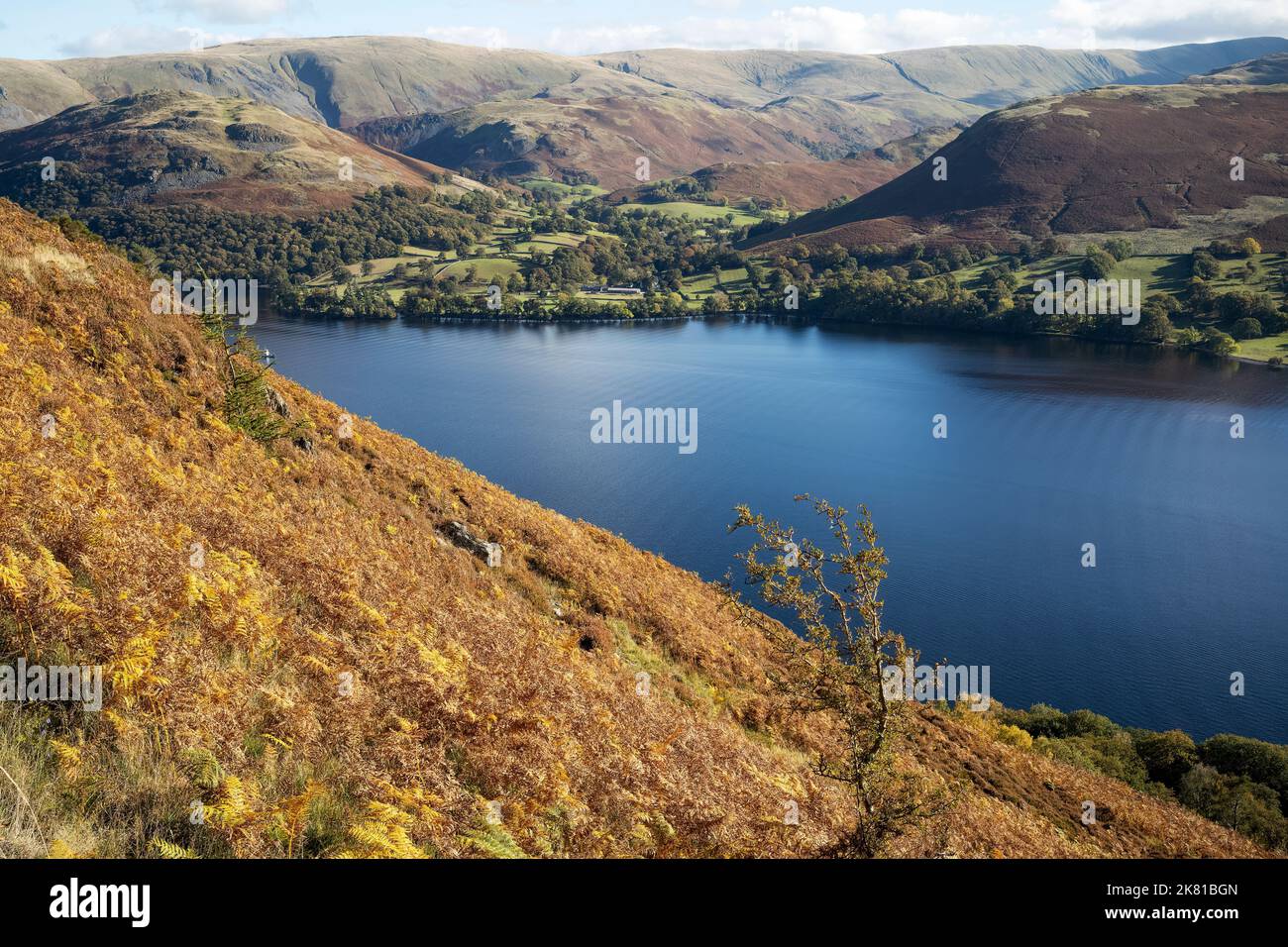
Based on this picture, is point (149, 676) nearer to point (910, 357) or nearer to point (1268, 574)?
point (1268, 574)

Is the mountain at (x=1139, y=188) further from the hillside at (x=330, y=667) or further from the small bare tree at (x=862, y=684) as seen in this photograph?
the small bare tree at (x=862, y=684)

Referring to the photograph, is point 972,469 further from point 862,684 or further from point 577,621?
point 862,684

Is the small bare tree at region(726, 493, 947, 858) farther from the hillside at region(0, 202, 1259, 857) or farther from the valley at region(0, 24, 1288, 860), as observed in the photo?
the hillside at region(0, 202, 1259, 857)

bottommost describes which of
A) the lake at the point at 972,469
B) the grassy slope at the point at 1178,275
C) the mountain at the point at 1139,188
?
the lake at the point at 972,469

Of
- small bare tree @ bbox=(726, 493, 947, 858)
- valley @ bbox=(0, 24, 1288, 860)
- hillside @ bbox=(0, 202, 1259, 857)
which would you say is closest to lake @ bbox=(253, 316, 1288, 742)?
valley @ bbox=(0, 24, 1288, 860)

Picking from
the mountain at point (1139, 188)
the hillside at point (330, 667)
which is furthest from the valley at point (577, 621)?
the mountain at point (1139, 188)
